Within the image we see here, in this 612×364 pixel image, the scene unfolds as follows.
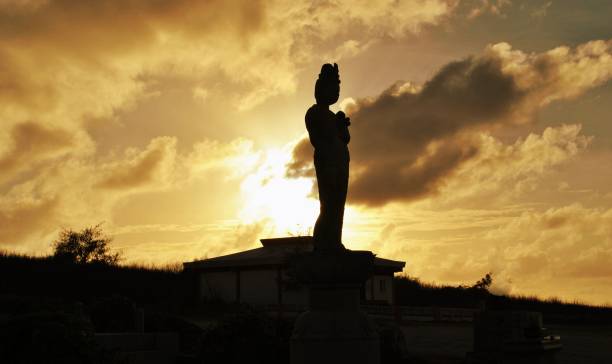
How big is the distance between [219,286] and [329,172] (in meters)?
31.0

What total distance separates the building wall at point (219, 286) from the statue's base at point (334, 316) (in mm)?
29880

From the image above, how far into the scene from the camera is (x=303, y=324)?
9133mm

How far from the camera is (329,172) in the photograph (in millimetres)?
9398

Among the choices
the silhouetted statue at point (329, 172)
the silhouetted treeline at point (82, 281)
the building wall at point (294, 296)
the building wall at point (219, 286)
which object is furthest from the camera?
the building wall at point (219, 286)

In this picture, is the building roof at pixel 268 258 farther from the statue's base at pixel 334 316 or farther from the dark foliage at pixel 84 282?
the statue's base at pixel 334 316

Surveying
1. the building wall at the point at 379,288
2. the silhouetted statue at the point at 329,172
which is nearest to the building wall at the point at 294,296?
the building wall at the point at 379,288

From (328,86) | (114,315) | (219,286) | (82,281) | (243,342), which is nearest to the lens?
(328,86)

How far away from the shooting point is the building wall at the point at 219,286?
38906 mm

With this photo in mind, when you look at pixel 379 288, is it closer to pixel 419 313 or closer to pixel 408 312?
pixel 419 313

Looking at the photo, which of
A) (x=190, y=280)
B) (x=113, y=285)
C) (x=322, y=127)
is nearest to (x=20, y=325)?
(x=322, y=127)

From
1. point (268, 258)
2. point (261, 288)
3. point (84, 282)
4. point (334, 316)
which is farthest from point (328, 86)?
point (84, 282)

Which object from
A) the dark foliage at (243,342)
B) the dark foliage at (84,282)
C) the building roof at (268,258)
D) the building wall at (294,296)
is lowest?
the dark foliage at (243,342)

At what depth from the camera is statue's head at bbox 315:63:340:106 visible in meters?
9.85

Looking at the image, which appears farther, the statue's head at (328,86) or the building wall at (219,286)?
the building wall at (219,286)
